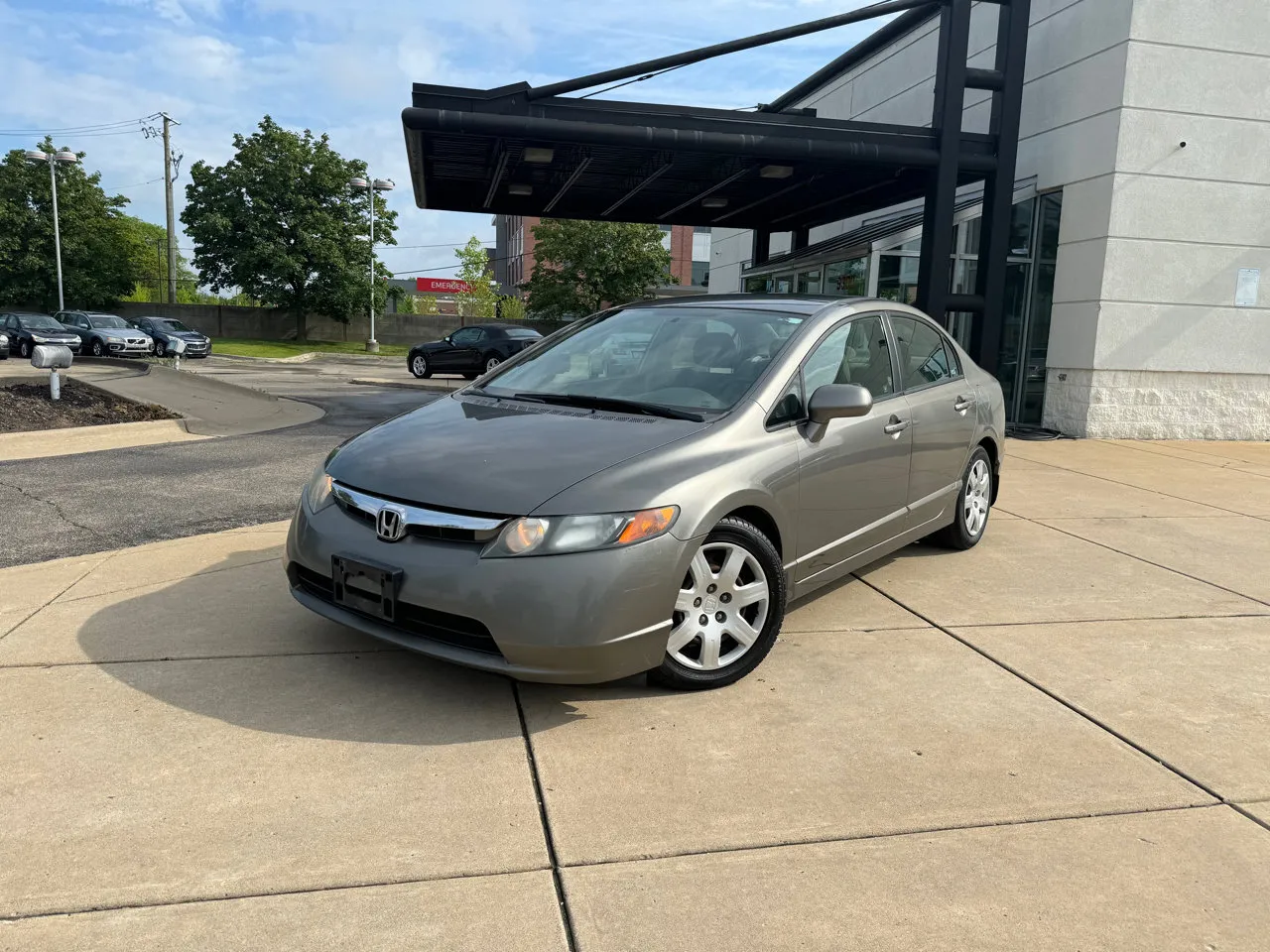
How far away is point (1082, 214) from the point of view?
12766mm

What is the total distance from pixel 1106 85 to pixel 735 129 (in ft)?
16.2

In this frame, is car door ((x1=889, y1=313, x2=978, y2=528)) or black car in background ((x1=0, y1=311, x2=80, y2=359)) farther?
black car in background ((x1=0, y1=311, x2=80, y2=359))

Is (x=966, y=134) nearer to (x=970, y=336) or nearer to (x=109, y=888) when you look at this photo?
(x=970, y=336)

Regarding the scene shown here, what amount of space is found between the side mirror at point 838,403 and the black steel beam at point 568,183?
962 centimetres

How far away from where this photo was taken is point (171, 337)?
32844 millimetres

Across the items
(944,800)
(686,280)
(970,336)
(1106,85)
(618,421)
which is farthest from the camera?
(686,280)

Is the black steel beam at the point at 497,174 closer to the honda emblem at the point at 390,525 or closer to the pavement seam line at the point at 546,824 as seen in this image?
the honda emblem at the point at 390,525

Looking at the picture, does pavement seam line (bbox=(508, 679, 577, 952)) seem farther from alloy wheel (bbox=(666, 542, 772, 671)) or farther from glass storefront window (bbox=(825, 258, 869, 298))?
glass storefront window (bbox=(825, 258, 869, 298))

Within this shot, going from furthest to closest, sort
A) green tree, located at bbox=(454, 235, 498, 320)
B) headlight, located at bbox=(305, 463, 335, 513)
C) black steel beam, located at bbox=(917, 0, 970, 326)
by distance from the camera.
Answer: green tree, located at bbox=(454, 235, 498, 320)
black steel beam, located at bbox=(917, 0, 970, 326)
headlight, located at bbox=(305, 463, 335, 513)

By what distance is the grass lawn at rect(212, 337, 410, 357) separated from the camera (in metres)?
38.2

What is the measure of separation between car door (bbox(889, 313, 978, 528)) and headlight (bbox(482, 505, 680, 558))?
231 cm

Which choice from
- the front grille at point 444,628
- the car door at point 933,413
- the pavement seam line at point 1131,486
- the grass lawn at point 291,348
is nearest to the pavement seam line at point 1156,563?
the pavement seam line at point 1131,486

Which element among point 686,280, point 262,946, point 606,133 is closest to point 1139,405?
point 606,133

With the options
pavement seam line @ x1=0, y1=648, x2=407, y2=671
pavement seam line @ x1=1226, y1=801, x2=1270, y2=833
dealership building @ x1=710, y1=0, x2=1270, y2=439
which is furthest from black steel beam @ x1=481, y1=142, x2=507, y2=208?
pavement seam line @ x1=1226, y1=801, x2=1270, y2=833
